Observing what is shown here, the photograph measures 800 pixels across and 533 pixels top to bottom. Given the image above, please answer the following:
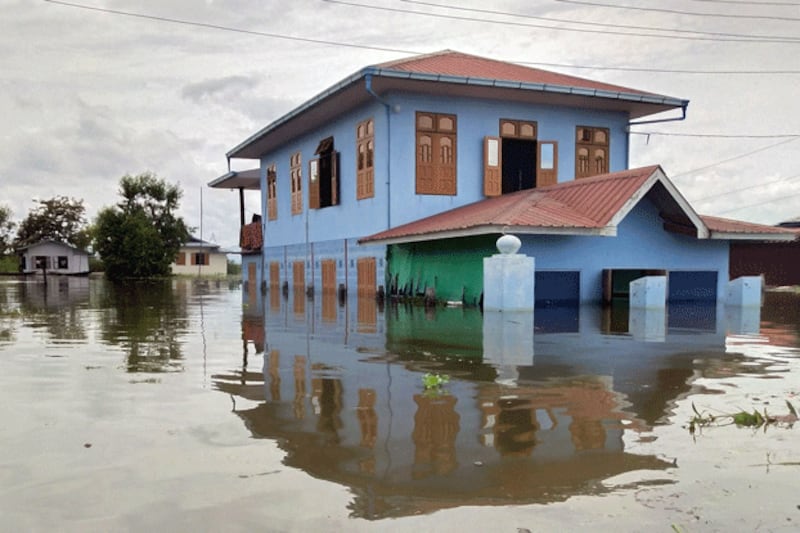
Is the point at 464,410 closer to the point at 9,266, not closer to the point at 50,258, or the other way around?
the point at 50,258

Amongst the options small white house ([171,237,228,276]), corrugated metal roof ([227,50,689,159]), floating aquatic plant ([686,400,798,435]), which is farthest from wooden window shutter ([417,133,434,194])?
small white house ([171,237,228,276])

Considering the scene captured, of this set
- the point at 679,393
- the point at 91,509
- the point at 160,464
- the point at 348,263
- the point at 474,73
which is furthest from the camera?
the point at 348,263

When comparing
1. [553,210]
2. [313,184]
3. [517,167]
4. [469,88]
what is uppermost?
[469,88]

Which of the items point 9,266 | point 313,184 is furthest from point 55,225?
point 313,184

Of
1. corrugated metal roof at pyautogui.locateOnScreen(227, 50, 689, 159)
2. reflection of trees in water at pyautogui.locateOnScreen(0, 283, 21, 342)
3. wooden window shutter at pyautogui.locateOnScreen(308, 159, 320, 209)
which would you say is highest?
corrugated metal roof at pyautogui.locateOnScreen(227, 50, 689, 159)

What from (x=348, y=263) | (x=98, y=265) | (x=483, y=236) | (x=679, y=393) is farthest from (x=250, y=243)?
(x=98, y=265)

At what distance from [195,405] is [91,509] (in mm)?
2221

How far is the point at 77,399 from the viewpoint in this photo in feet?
18.8

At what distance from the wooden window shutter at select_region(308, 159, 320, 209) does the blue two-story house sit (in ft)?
0.23

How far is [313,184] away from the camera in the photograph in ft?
84.8

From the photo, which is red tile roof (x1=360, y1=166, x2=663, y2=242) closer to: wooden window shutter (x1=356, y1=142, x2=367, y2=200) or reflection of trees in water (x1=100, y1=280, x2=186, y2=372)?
wooden window shutter (x1=356, y1=142, x2=367, y2=200)

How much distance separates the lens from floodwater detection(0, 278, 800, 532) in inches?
127

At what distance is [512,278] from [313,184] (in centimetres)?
Answer: 1343

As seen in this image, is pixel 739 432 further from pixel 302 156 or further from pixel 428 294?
pixel 302 156
